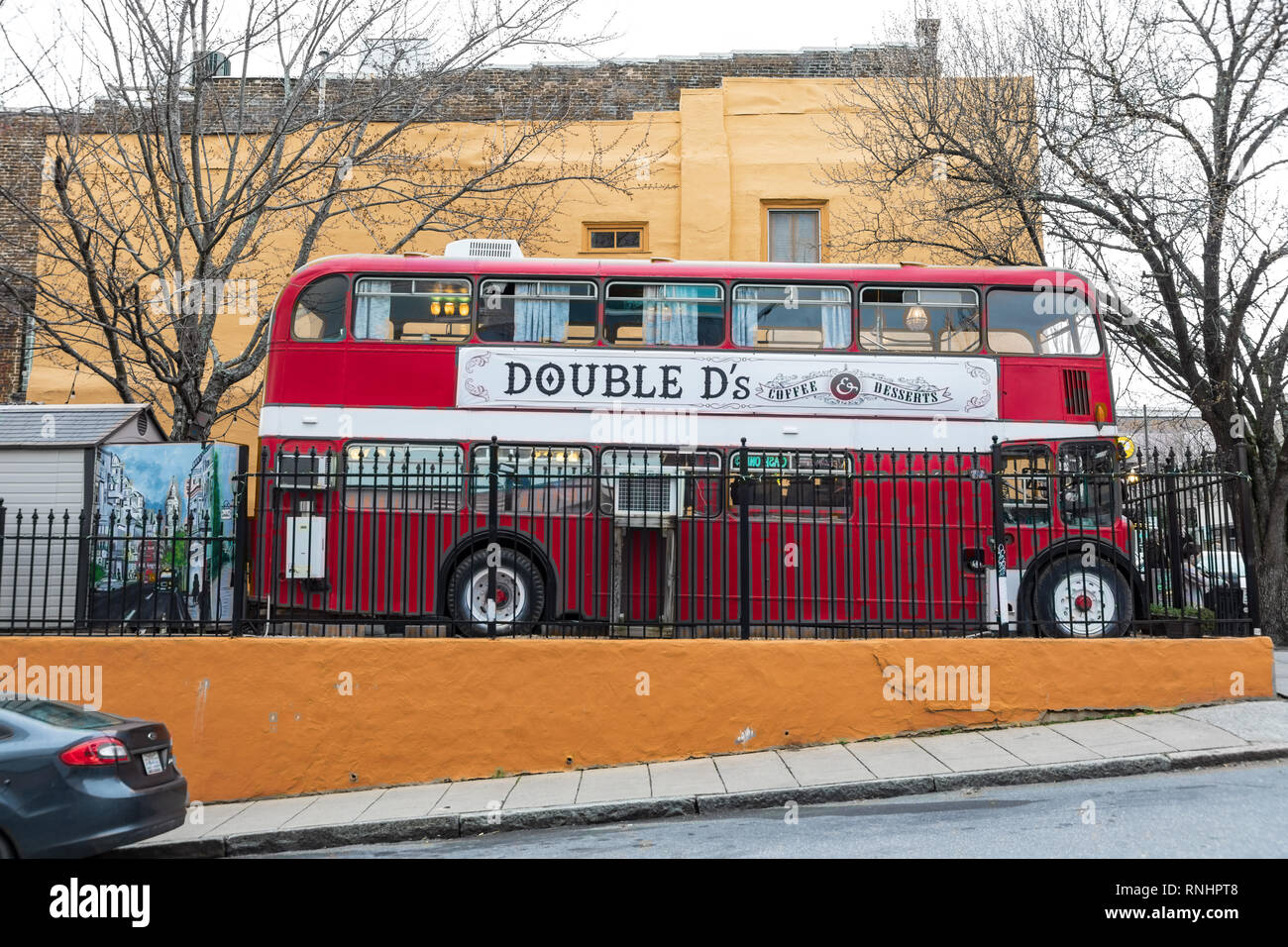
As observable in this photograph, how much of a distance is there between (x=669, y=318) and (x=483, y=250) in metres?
2.50

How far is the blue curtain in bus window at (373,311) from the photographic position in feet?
40.9

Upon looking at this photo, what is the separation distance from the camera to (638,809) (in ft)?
26.2

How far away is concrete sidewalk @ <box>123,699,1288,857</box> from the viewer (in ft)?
26.3

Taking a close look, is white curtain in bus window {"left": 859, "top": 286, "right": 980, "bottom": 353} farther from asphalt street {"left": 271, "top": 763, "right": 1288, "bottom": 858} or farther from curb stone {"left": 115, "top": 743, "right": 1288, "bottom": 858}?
asphalt street {"left": 271, "top": 763, "right": 1288, "bottom": 858}

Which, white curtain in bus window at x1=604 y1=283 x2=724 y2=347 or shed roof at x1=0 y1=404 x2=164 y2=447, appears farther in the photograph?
shed roof at x1=0 y1=404 x2=164 y2=447

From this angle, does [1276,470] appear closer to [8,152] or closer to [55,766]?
[55,766]

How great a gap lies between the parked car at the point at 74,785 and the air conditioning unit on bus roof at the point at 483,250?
7147 millimetres

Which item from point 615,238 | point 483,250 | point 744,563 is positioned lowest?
point 744,563

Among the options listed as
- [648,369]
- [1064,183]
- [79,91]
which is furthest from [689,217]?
[79,91]

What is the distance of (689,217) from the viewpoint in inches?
773

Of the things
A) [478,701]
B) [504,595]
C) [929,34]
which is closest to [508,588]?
[504,595]

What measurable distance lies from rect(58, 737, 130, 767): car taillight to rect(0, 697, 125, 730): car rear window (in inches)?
7.5

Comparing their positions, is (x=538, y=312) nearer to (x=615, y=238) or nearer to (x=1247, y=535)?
(x=1247, y=535)

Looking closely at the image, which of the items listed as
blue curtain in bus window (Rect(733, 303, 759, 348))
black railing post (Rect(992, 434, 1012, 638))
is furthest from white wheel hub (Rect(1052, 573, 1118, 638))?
blue curtain in bus window (Rect(733, 303, 759, 348))
